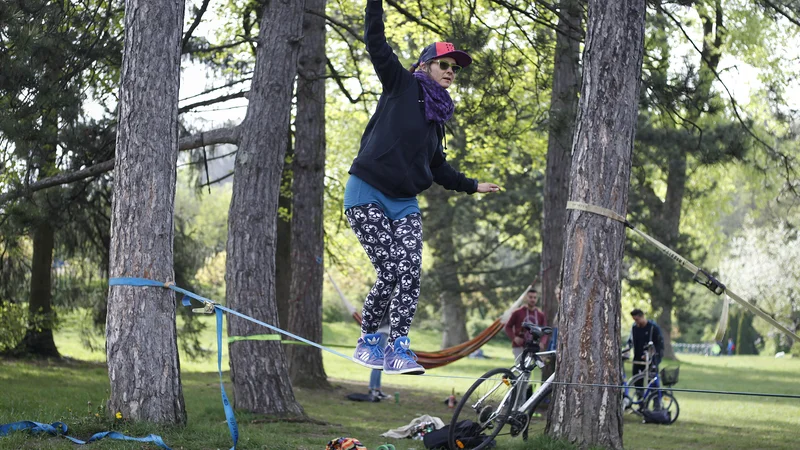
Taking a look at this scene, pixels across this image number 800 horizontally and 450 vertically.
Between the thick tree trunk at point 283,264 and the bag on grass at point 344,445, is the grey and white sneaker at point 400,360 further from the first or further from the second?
the thick tree trunk at point 283,264

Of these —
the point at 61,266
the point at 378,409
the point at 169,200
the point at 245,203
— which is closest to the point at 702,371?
the point at 378,409

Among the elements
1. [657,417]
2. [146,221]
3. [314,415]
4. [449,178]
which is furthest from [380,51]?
[657,417]

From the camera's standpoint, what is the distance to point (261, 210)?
9305mm

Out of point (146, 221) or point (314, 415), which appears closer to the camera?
point (146, 221)

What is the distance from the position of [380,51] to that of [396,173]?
→ 66cm

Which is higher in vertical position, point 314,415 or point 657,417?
point 314,415

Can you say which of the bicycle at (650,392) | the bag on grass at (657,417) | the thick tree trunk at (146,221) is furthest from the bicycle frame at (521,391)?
the bicycle at (650,392)

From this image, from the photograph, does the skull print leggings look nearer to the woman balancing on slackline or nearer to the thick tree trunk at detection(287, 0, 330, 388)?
the woman balancing on slackline

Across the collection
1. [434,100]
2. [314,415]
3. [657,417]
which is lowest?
[657,417]

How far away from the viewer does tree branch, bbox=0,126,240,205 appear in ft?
29.8

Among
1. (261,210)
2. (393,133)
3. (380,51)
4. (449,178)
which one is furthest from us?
(261,210)

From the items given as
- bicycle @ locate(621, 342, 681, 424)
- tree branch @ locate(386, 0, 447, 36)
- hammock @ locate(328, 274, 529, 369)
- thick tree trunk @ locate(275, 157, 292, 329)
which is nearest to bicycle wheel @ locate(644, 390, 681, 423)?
bicycle @ locate(621, 342, 681, 424)

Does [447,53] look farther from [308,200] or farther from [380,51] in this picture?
[308,200]

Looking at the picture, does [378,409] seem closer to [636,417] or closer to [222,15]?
[636,417]
